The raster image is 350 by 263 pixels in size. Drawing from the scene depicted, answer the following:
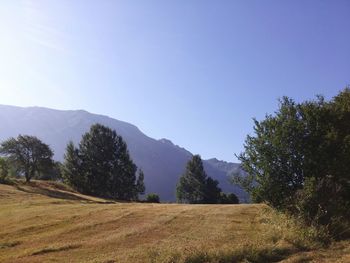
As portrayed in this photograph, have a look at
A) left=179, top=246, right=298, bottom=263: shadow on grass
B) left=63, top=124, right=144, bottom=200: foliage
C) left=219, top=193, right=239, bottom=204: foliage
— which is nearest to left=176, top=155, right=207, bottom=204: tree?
left=219, top=193, right=239, bottom=204: foliage

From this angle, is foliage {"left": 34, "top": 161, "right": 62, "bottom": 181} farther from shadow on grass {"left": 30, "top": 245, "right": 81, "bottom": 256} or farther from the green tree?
shadow on grass {"left": 30, "top": 245, "right": 81, "bottom": 256}

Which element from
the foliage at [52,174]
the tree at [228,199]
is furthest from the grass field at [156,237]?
the tree at [228,199]

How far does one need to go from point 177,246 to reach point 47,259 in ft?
14.9

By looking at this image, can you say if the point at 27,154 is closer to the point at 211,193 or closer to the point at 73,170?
the point at 73,170

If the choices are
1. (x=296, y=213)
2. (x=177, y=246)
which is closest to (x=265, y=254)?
(x=177, y=246)

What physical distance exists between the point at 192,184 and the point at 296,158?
69.1 m

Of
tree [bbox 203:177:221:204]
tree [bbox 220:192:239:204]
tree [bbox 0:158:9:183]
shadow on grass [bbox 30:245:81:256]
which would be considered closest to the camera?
shadow on grass [bbox 30:245:81:256]

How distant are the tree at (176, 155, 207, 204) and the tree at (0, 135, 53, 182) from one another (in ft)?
98.1

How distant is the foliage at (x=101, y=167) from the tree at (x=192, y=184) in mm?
15066

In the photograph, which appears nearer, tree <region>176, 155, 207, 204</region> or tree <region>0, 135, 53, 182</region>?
tree <region>0, 135, 53, 182</region>

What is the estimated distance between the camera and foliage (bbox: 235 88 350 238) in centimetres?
2128

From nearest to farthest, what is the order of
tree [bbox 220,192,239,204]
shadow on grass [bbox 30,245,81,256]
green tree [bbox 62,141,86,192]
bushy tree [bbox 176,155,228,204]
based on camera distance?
1. shadow on grass [bbox 30,245,81,256]
2. green tree [bbox 62,141,86,192]
3. tree [bbox 220,192,239,204]
4. bushy tree [bbox 176,155,228,204]

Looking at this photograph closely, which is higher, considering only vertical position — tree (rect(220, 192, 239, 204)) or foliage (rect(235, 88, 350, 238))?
foliage (rect(235, 88, 350, 238))

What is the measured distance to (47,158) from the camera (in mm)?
71062
